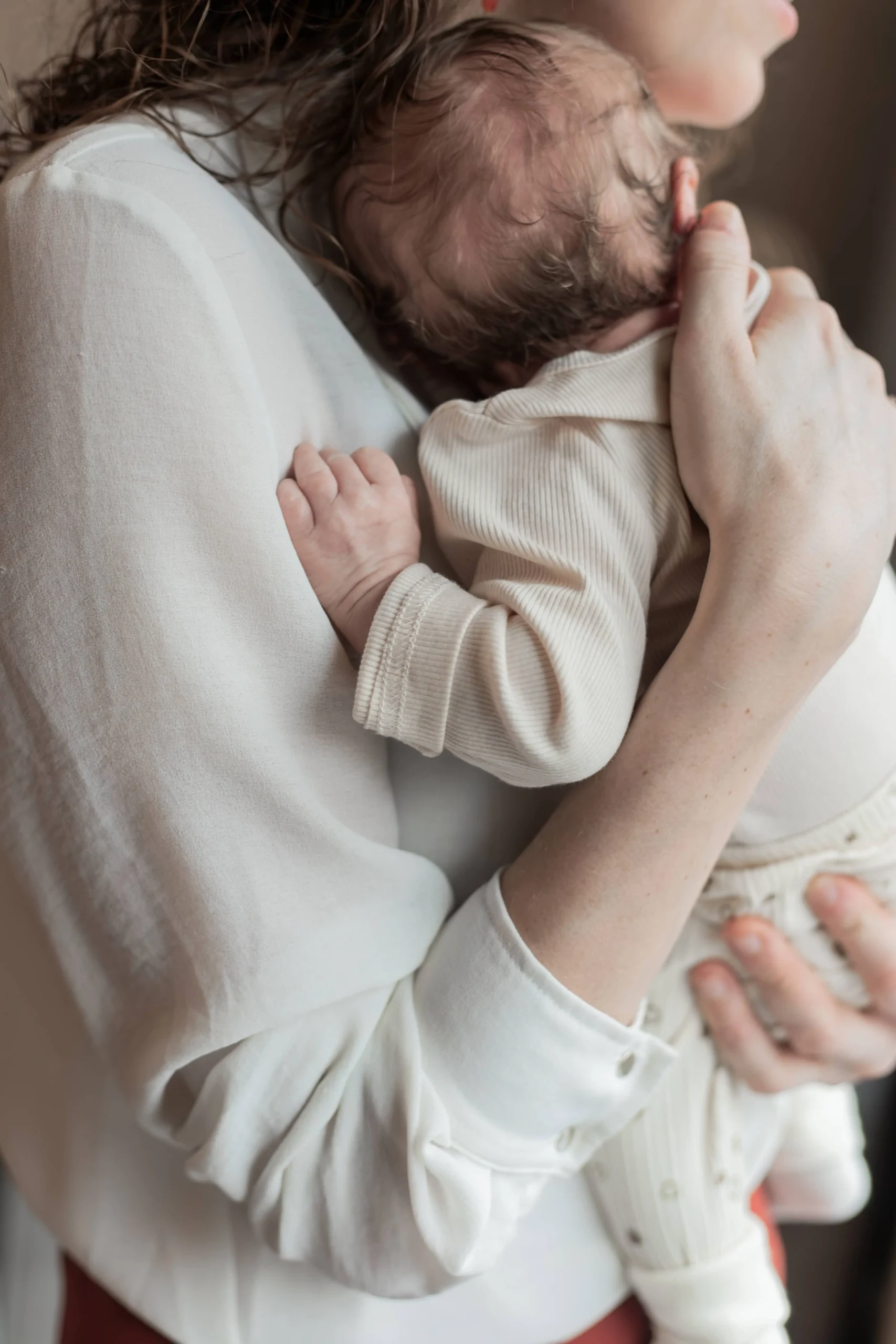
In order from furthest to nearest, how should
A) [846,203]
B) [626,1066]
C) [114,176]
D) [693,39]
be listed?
[846,203] → [693,39] → [626,1066] → [114,176]

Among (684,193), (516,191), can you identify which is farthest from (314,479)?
(684,193)

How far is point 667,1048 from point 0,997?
42cm

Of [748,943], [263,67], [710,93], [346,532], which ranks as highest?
[263,67]

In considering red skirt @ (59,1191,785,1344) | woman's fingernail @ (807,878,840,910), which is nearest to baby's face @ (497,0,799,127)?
woman's fingernail @ (807,878,840,910)

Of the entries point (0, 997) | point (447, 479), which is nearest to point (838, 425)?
point (447, 479)

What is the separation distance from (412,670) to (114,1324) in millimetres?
520

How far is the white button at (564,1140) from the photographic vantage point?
582 mm

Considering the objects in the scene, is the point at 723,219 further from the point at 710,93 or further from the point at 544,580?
the point at 544,580

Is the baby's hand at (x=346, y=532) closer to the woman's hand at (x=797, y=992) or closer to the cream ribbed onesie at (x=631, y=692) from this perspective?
the cream ribbed onesie at (x=631, y=692)

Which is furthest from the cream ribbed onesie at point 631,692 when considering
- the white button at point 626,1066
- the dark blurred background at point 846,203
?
the dark blurred background at point 846,203

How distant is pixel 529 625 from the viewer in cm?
49

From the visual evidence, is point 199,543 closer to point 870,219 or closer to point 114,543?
point 114,543

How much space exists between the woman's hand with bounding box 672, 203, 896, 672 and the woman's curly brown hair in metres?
0.24

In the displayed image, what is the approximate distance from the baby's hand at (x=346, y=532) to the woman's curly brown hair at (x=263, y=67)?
0.66 feet
